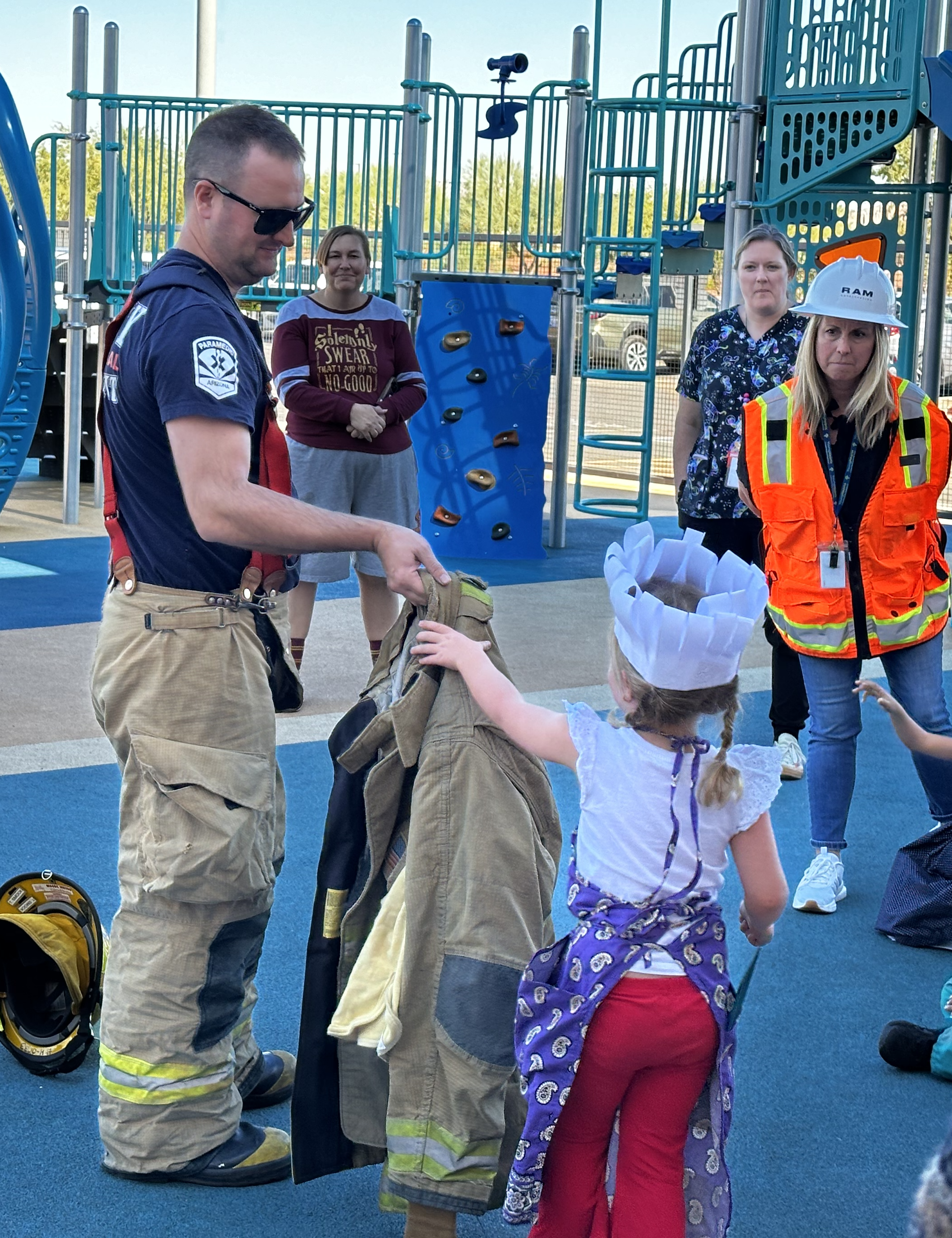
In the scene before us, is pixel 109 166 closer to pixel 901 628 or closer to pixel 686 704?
pixel 901 628

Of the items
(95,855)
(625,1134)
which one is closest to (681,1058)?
(625,1134)

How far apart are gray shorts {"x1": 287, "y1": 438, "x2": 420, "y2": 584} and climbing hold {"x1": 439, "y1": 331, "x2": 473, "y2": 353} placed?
3579mm

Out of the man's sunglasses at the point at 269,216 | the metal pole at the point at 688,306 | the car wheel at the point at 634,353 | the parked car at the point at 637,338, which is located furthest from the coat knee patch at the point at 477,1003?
the car wheel at the point at 634,353

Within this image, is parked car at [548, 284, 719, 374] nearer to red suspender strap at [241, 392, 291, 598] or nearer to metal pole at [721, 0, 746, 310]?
metal pole at [721, 0, 746, 310]

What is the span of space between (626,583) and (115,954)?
1.34 metres

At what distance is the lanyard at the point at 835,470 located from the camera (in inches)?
166

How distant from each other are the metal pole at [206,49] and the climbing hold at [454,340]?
7.44 metres

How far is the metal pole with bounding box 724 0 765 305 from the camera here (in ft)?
32.9

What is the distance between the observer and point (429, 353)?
10.2 m

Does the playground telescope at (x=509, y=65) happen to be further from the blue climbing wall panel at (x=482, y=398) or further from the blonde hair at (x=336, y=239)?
the blonde hair at (x=336, y=239)

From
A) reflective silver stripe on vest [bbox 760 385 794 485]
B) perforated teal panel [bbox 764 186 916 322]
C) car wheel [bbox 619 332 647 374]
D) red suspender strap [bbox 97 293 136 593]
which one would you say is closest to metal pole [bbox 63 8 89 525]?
perforated teal panel [bbox 764 186 916 322]

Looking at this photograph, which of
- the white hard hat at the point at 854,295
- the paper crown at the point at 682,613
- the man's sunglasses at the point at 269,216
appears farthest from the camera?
the white hard hat at the point at 854,295

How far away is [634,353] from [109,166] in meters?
12.7

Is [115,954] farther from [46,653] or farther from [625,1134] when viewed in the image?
[46,653]
